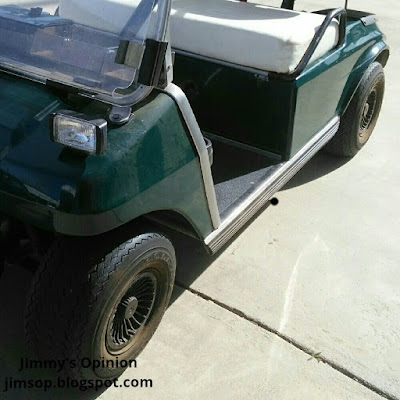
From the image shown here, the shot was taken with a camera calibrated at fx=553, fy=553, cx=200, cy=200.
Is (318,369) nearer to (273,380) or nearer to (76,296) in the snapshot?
(273,380)

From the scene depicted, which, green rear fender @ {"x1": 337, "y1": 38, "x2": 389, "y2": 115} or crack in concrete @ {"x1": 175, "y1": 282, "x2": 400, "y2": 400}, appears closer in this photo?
crack in concrete @ {"x1": 175, "y1": 282, "x2": 400, "y2": 400}

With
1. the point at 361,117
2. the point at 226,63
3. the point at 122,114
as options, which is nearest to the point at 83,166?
the point at 122,114

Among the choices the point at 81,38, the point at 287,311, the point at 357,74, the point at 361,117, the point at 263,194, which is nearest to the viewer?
the point at 81,38

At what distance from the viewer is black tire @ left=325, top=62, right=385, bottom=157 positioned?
331 centimetres

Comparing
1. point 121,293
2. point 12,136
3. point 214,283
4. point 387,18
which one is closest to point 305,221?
point 214,283

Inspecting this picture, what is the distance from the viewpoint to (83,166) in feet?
5.24

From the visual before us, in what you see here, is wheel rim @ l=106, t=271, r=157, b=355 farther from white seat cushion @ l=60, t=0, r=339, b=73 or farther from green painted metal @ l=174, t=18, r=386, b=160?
white seat cushion @ l=60, t=0, r=339, b=73

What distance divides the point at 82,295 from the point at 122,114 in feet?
1.86

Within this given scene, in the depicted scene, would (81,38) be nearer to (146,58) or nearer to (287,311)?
(146,58)

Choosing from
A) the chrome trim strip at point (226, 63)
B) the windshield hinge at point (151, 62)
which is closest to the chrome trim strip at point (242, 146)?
the chrome trim strip at point (226, 63)

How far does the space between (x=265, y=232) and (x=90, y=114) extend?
4.76 ft

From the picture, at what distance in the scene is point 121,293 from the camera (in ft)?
5.82

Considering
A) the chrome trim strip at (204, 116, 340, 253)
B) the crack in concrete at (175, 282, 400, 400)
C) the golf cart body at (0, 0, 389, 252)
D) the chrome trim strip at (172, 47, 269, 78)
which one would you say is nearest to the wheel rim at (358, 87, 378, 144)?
the chrome trim strip at (204, 116, 340, 253)

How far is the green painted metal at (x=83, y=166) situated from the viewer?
159cm
